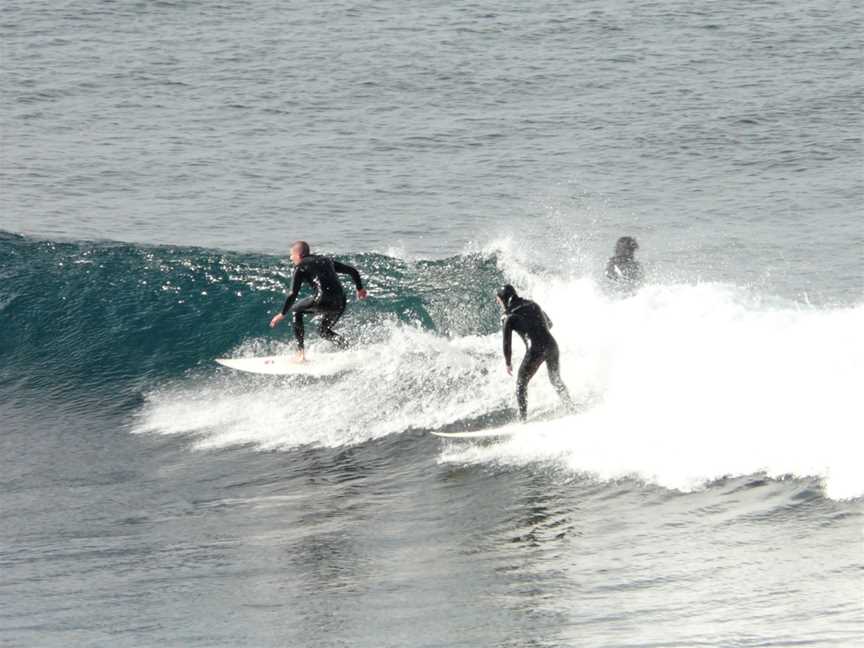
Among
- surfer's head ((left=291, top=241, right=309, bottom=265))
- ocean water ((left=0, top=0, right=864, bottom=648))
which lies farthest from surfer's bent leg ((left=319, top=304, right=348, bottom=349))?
surfer's head ((left=291, top=241, right=309, bottom=265))

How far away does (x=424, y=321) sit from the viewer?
61.9 ft

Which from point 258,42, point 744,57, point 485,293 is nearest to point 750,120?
point 744,57

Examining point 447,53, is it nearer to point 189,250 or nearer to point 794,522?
point 189,250

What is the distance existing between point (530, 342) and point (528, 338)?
0.05 m

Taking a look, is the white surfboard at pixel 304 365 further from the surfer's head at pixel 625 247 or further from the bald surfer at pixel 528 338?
the surfer's head at pixel 625 247

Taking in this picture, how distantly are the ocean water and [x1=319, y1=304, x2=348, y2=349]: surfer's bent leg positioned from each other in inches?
15.6

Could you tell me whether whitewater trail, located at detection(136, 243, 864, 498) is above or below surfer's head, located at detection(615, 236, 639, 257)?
below

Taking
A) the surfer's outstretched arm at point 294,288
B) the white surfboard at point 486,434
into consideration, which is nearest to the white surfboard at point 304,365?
the surfer's outstretched arm at point 294,288

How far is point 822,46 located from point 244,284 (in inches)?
1108

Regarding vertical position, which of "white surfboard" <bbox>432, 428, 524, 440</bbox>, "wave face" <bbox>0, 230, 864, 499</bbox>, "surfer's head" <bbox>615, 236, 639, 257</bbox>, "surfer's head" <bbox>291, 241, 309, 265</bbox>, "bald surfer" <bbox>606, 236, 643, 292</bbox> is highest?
"surfer's head" <bbox>291, 241, 309, 265</bbox>

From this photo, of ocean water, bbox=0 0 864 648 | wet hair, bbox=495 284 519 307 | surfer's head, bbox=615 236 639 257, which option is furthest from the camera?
surfer's head, bbox=615 236 639 257

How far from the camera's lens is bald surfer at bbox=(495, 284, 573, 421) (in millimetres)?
13914

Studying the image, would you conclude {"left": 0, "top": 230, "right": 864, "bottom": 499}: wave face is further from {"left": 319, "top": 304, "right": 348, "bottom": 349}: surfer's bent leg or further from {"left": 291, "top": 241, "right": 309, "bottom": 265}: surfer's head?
{"left": 291, "top": 241, "right": 309, "bottom": 265}: surfer's head

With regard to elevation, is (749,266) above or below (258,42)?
below
